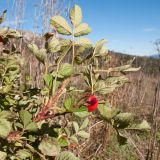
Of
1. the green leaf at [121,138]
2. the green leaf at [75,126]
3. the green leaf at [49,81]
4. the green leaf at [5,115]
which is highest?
the green leaf at [49,81]

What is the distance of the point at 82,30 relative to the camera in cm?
88

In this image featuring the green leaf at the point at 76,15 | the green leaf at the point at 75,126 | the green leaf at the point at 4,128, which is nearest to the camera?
the green leaf at the point at 4,128

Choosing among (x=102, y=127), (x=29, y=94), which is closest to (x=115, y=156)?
(x=102, y=127)

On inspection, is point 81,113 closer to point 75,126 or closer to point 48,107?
point 48,107

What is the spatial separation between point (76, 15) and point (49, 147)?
33 centimetres

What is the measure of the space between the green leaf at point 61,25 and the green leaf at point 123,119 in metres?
0.25

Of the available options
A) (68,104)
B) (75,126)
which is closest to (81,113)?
(68,104)

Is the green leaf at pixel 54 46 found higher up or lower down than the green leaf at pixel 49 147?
higher up

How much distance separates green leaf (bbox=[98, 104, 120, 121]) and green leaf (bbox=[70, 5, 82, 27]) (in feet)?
0.74

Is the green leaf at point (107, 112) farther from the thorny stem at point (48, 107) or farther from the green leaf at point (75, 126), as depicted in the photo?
the green leaf at point (75, 126)

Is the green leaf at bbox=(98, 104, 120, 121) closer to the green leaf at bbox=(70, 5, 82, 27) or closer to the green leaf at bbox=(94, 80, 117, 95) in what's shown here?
the green leaf at bbox=(94, 80, 117, 95)

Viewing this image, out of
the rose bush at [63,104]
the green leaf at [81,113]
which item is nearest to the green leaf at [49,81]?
the rose bush at [63,104]

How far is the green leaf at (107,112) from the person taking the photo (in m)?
0.78

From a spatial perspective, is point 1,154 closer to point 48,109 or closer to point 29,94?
point 48,109
